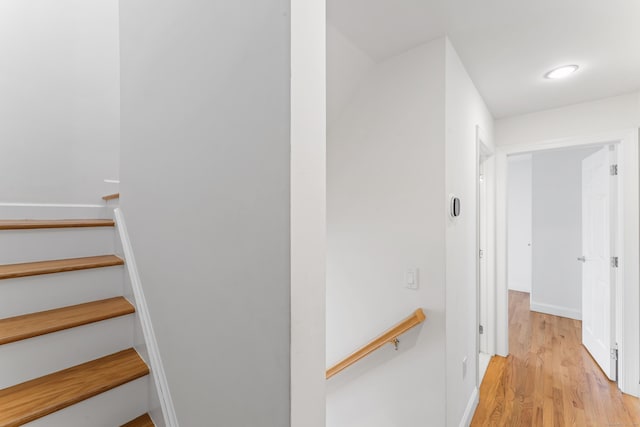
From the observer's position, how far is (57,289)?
1260mm

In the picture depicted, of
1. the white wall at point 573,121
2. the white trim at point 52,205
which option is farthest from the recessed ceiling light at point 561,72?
the white trim at point 52,205

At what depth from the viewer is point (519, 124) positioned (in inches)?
117

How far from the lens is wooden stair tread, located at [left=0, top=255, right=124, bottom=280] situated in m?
1.16

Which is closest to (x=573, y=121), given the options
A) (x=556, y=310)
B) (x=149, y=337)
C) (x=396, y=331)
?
(x=396, y=331)

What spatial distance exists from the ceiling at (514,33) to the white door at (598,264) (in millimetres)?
951

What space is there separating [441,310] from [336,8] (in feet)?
5.52

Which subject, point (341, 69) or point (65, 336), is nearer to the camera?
point (65, 336)

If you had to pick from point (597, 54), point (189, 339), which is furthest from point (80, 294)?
point (597, 54)

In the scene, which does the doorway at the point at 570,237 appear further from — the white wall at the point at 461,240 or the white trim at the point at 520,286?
the white wall at the point at 461,240

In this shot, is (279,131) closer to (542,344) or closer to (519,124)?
(519,124)

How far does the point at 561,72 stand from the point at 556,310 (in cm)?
379

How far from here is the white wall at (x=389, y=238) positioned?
5.40ft

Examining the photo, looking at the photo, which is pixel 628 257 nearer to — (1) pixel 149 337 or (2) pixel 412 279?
(2) pixel 412 279

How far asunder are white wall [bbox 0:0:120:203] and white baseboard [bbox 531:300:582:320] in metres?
5.74
